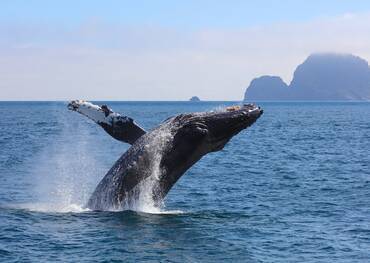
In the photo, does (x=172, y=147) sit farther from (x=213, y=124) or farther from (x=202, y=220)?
(x=202, y=220)

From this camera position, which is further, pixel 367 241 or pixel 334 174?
pixel 334 174

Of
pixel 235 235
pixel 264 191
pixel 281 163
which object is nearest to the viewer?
pixel 235 235

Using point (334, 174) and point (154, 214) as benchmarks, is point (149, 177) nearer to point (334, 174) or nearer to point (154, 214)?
point (154, 214)

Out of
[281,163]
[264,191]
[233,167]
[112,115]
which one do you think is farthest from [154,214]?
[281,163]

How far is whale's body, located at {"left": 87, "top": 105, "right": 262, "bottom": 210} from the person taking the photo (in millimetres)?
15250

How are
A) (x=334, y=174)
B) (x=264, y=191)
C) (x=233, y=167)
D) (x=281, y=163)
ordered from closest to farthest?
1. (x=264, y=191)
2. (x=334, y=174)
3. (x=233, y=167)
4. (x=281, y=163)

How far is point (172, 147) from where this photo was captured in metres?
15.4

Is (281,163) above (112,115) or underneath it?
underneath

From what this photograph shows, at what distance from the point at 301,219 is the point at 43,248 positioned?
723cm

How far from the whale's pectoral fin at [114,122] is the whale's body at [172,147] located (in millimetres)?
279

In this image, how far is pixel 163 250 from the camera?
13.5 metres

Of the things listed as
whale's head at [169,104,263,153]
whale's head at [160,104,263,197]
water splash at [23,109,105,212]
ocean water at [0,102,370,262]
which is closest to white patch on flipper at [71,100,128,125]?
ocean water at [0,102,370,262]

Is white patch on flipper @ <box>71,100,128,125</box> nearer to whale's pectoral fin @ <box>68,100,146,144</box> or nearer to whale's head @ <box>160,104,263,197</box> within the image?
whale's pectoral fin @ <box>68,100,146,144</box>

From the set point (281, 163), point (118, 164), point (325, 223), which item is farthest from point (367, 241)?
point (281, 163)
